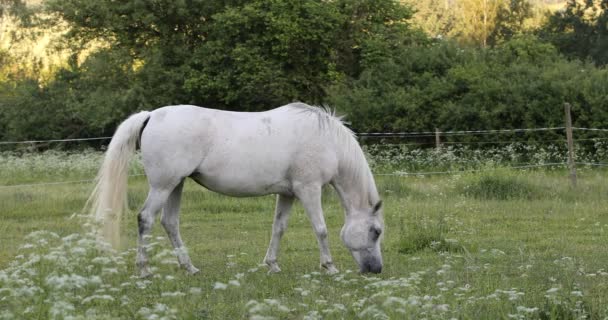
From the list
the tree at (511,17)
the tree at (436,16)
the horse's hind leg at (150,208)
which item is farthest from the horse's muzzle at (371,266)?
the tree at (436,16)

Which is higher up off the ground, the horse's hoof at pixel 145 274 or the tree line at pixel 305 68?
the tree line at pixel 305 68

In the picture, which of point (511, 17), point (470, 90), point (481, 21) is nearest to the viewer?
point (470, 90)

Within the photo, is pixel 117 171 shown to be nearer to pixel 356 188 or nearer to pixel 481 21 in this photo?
pixel 356 188

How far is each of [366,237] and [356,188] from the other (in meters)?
0.48

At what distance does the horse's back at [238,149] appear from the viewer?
7305 mm

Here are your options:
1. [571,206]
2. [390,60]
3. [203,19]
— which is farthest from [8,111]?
[571,206]

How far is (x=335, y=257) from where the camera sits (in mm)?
8703

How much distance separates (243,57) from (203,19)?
363 cm

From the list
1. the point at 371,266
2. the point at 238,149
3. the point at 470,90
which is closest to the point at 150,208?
the point at 238,149

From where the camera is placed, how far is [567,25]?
3444 cm

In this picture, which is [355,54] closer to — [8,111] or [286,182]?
[8,111]

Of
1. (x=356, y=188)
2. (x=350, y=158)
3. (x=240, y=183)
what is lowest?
(x=356, y=188)

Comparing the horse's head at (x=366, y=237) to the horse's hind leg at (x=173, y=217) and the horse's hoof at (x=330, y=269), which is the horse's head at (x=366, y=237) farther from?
the horse's hind leg at (x=173, y=217)

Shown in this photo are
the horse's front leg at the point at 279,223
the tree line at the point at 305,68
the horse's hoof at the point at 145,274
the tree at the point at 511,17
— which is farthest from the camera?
the tree at the point at 511,17
